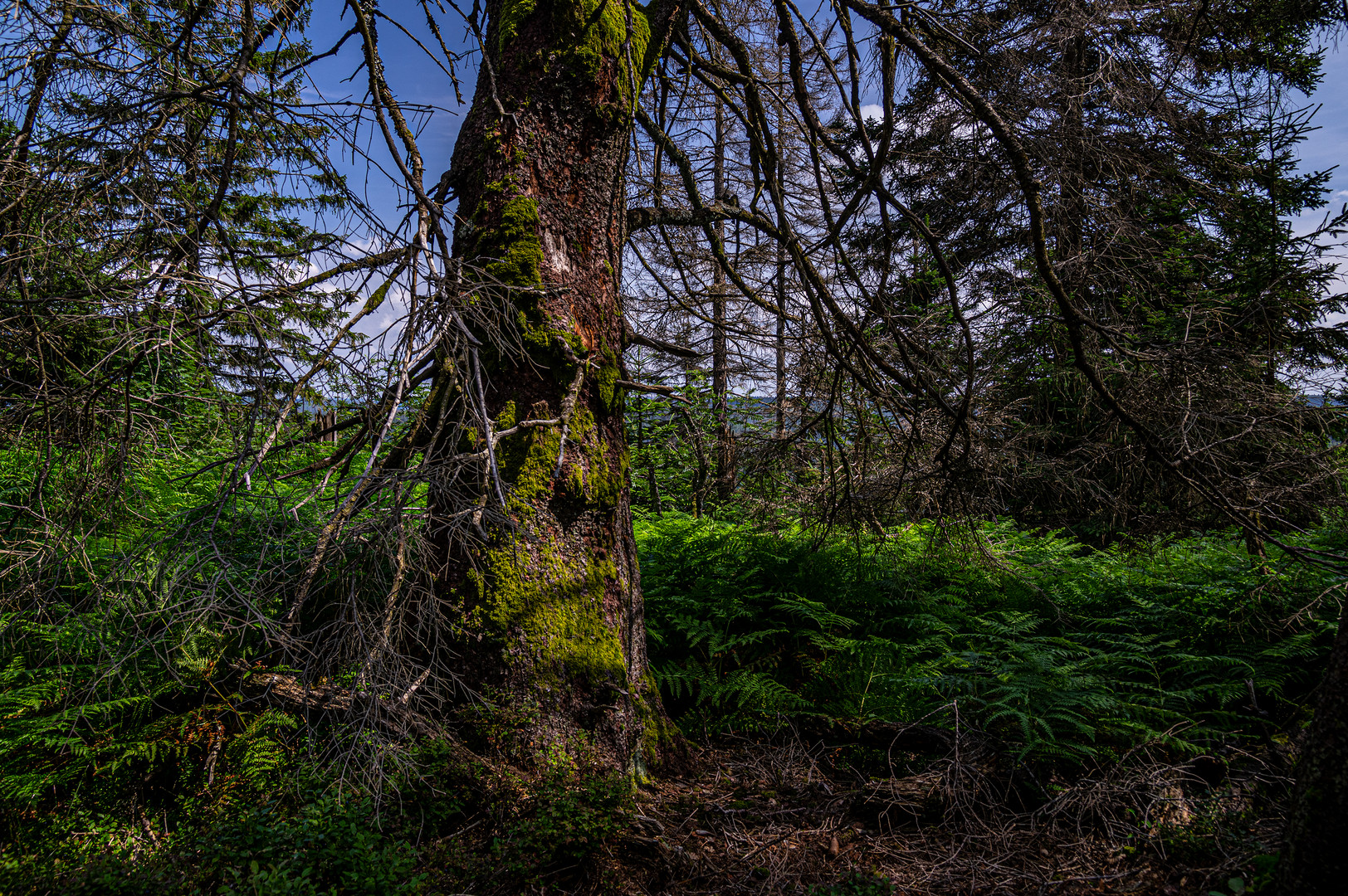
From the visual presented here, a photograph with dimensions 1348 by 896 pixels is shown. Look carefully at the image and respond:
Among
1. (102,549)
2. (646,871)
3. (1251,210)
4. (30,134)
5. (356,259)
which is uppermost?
(1251,210)

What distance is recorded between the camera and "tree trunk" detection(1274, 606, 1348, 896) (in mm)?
1409

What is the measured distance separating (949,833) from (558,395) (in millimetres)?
2581

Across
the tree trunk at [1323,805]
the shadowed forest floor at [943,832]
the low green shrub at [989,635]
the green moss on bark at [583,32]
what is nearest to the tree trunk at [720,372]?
the low green shrub at [989,635]

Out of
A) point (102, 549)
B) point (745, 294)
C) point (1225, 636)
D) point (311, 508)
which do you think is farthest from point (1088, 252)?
point (102, 549)

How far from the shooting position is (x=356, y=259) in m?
2.01

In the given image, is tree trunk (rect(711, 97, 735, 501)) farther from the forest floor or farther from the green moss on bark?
the forest floor

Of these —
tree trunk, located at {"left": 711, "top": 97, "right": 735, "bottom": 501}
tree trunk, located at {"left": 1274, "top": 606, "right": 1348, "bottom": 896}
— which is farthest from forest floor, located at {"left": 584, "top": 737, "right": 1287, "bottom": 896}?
tree trunk, located at {"left": 711, "top": 97, "right": 735, "bottom": 501}

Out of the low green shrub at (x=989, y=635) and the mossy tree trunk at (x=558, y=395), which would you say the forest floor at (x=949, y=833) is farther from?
the mossy tree trunk at (x=558, y=395)

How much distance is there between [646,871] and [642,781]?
0.46m

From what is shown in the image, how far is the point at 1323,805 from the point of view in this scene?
4.76 feet

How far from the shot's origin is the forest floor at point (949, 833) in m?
2.12

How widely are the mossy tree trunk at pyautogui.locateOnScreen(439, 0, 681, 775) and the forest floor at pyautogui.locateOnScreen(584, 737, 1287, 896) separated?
1.42 ft

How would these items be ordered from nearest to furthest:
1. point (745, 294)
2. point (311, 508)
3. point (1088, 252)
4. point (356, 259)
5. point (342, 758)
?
1. point (356, 259)
2. point (342, 758)
3. point (311, 508)
4. point (1088, 252)
5. point (745, 294)

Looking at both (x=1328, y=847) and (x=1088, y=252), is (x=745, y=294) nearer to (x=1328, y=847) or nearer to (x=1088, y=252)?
(x=1088, y=252)
